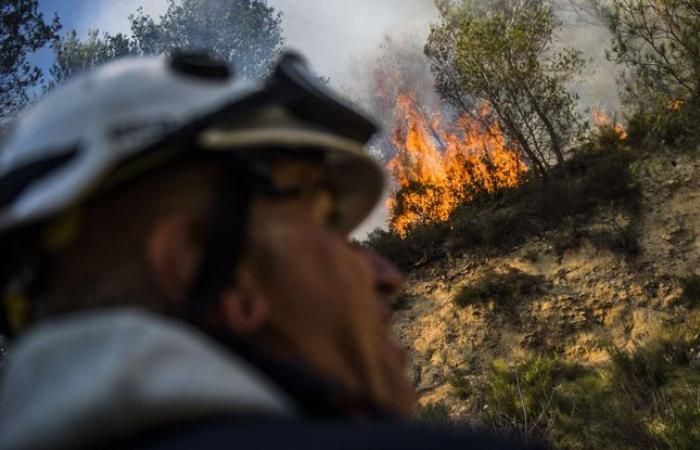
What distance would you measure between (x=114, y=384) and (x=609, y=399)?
846cm

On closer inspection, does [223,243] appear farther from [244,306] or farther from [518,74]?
[518,74]

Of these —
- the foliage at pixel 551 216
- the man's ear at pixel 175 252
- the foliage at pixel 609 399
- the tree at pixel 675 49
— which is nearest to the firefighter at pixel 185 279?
the man's ear at pixel 175 252

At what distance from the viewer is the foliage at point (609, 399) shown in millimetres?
6223

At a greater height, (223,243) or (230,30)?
(230,30)

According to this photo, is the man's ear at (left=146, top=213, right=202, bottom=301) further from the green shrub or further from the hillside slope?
the green shrub

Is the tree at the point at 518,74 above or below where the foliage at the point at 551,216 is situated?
above

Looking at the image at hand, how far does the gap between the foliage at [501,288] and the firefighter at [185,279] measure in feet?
36.9

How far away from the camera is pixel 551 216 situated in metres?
13.5

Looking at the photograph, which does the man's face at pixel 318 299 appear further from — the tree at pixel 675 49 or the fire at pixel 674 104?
the fire at pixel 674 104

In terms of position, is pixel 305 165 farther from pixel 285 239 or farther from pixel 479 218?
pixel 479 218

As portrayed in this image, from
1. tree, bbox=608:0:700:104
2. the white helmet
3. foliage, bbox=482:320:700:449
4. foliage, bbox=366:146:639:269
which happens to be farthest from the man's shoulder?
foliage, bbox=366:146:639:269

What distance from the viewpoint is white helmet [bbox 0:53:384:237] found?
101 cm

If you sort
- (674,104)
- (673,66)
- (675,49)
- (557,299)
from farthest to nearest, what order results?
(557,299) < (673,66) < (674,104) < (675,49)

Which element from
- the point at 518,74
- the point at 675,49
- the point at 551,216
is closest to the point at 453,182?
the point at 518,74
